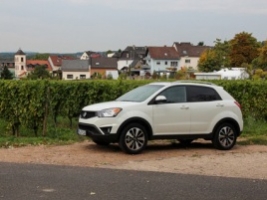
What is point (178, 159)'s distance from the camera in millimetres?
11625

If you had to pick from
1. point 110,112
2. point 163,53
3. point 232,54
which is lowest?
point 110,112

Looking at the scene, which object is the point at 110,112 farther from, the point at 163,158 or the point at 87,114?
the point at 163,158

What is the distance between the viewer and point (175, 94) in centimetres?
1277

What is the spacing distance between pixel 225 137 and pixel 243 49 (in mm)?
74774

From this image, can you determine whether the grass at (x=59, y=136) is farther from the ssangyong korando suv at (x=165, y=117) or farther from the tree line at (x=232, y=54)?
the tree line at (x=232, y=54)

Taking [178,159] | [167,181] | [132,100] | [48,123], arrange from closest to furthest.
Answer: [167,181]
[178,159]
[132,100]
[48,123]

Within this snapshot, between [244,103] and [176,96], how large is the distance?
230 inches

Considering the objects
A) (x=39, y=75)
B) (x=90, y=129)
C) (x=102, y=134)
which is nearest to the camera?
(x=102, y=134)

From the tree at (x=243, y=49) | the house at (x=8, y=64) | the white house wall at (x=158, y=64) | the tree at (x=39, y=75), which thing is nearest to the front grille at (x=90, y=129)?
the tree at (x=39, y=75)

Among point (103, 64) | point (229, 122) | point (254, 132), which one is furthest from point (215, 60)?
point (229, 122)

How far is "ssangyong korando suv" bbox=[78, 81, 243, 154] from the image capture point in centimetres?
1193

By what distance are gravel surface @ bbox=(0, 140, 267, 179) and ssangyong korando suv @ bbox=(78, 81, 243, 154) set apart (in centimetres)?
35

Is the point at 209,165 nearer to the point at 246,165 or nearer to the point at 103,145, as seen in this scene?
the point at 246,165

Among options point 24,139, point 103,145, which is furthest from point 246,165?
point 24,139
